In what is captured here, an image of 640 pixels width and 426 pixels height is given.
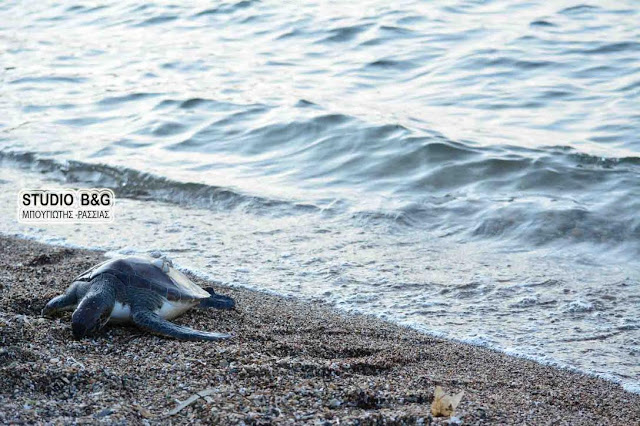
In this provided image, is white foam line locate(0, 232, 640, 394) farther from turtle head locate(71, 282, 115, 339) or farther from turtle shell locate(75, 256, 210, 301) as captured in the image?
turtle head locate(71, 282, 115, 339)

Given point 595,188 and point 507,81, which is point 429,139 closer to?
point 595,188

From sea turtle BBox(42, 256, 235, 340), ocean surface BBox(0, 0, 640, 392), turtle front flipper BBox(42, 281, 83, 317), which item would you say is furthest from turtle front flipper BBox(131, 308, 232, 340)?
ocean surface BBox(0, 0, 640, 392)

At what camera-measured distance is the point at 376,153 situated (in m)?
9.30

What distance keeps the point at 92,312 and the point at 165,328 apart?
0.36 metres

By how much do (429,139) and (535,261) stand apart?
315cm

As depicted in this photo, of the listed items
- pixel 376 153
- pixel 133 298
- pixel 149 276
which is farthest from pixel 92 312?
pixel 376 153

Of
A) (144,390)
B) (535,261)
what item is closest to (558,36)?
(535,261)

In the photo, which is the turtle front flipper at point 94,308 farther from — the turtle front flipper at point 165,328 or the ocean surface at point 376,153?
the ocean surface at point 376,153

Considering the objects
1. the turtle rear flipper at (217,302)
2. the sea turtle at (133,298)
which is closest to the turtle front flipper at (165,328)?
the sea turtle at (133,298)

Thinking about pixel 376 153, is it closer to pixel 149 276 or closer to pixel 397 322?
pixel 397 322

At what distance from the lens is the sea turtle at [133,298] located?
411cm

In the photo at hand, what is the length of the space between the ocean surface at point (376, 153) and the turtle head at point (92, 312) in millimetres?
1817

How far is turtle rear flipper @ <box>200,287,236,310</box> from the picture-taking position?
4.76m

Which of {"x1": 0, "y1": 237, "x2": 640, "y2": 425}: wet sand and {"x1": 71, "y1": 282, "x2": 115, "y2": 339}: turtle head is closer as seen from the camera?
{"x1": 0, "y1": 237, "x2": 640, "y2": 425}: wet sand
